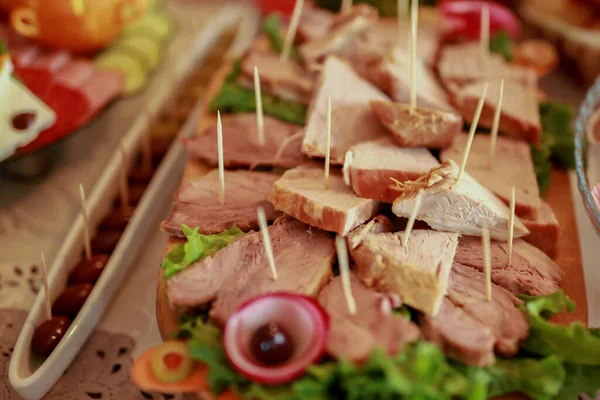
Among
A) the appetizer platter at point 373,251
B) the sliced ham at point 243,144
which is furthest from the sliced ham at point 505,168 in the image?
the sliced ham at point 243,144

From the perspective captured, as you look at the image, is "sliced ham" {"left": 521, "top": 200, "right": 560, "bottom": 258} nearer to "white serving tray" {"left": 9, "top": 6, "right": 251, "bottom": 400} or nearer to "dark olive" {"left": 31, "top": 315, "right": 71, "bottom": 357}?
"white serving tray" {"left": 9, "top": 6, "right": 251, "bottom": 400}

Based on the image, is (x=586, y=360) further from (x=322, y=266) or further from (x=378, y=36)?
(x=378, y=36)

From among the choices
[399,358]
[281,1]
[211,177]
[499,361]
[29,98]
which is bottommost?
[499,361]

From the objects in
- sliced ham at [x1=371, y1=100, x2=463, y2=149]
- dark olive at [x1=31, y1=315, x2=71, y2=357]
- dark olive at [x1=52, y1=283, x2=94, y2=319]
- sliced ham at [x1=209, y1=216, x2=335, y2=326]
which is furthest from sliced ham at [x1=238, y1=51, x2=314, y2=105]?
dark olive at [x1=31, y1=315, x2=71, y2=357]

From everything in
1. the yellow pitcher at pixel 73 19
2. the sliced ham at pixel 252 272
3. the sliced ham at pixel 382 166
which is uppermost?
the yellow pitcher at pixel 73 19

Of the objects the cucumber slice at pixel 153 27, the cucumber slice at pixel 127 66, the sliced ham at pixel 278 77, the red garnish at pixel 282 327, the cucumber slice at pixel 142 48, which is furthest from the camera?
the cucumber slice at pixel 153 27

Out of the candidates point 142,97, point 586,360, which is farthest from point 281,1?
point 586,360

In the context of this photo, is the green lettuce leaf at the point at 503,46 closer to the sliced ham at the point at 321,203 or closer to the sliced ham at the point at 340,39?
the sliced ham at the point at 340,39
